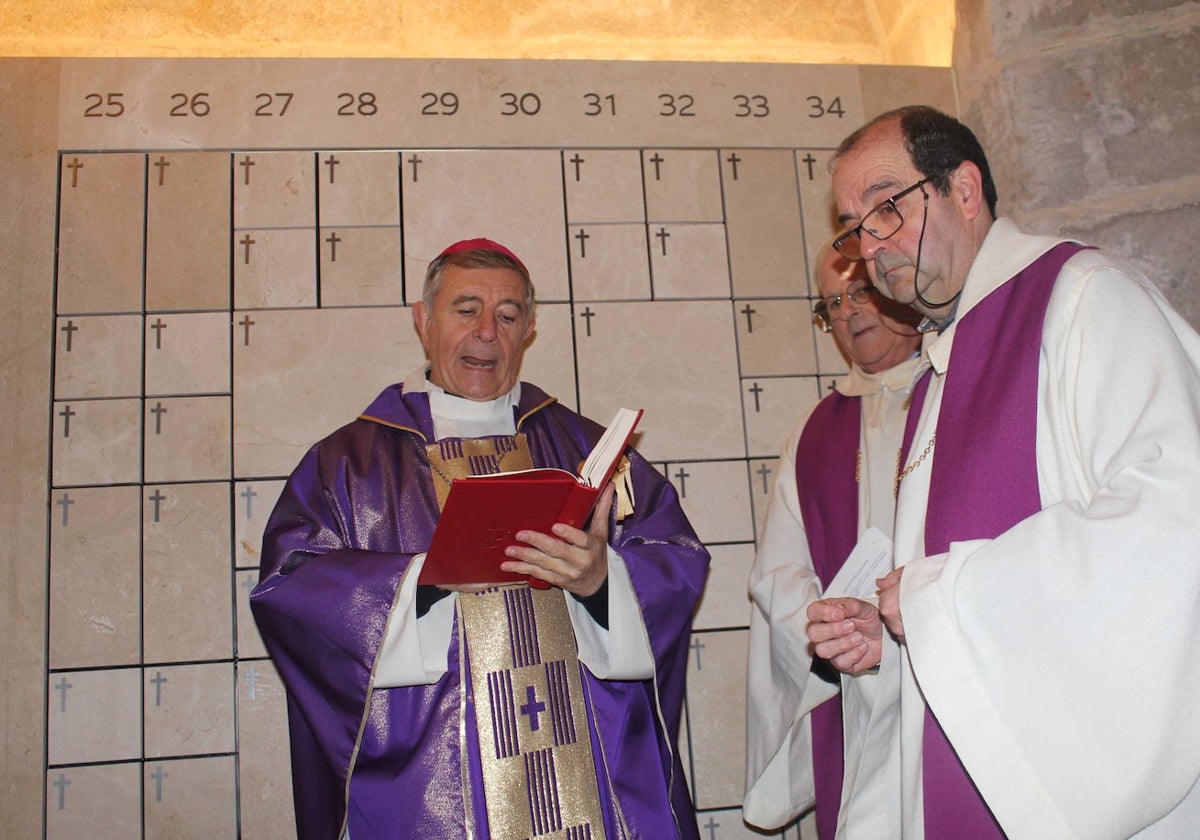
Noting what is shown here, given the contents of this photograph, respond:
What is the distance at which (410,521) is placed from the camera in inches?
138

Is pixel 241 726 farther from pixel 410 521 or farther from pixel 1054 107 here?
pixel 1054 107

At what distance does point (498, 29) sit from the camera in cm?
514

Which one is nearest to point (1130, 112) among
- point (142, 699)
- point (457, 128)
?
point (457, 128)

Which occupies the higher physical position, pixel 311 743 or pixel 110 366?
pixel 110 366

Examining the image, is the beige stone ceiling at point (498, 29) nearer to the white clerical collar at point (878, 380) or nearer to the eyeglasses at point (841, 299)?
the eyeglasses at point (841, 299)

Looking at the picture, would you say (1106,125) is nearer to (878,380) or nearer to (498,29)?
(878,380)

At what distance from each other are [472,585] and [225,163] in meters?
2.24

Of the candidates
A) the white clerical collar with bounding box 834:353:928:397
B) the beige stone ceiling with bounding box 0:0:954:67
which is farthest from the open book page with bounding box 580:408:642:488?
the beige stone ceiling with bounding box 0:0:954:67

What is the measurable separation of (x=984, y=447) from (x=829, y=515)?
1.17 metres

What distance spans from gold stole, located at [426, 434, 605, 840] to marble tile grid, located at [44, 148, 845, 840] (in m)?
0.90

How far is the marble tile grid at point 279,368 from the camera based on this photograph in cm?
388

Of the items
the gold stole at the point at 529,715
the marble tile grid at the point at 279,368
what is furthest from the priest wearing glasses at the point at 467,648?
the marble tile grid at the point at 279,368

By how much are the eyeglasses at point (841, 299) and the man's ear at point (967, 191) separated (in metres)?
0.89

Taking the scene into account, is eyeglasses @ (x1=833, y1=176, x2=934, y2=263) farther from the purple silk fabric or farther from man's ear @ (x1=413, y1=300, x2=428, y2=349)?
man's ear @ (x1=413, y1=300, x2=428, y2=349)
